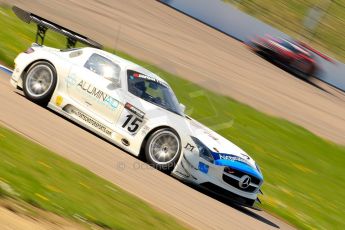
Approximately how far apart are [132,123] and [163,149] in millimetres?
655

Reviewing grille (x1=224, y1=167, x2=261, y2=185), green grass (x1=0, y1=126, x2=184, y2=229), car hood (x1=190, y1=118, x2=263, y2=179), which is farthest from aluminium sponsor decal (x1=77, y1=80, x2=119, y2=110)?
green grass (x1=0, y1=126, x2=184, y2=229)

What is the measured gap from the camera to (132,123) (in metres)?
11.9

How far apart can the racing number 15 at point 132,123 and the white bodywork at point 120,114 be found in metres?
0.02

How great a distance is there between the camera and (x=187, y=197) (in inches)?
431

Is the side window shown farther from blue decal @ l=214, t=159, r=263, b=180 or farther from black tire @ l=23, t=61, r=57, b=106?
blue decal @ l=214, t=159, r=263, b=180

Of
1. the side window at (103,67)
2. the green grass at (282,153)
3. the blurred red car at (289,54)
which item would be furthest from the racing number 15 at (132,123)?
the blurred red car at (289,54)

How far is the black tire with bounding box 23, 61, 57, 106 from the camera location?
41.2 ft

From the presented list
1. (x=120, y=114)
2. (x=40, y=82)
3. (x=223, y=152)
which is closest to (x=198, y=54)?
→ (x=40, y=82)

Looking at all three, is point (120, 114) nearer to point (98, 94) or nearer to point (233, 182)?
point (98, 94)

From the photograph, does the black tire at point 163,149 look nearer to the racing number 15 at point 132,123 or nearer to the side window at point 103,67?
the racing number 15 at point 132,123

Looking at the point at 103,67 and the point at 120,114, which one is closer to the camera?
the point at 120,114

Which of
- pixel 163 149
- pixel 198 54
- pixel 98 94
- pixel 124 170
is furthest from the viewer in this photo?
pixel 198 54

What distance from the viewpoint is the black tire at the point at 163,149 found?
11648mm

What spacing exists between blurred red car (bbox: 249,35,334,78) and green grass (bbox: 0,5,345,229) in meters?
9.02
